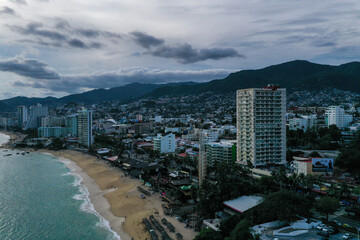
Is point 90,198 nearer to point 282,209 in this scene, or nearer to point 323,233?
point 282,209


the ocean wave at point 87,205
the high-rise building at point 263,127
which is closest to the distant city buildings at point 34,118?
the ocean wave at point 87,205

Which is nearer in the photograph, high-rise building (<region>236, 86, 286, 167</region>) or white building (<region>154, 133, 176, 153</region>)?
high-rise building (<region>236, 86, 286, 167</region>)

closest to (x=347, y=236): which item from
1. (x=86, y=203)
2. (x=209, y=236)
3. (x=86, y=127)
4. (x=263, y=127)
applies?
(x=209, y=236)

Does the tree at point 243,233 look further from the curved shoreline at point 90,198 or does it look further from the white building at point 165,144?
the white building at point 165,144

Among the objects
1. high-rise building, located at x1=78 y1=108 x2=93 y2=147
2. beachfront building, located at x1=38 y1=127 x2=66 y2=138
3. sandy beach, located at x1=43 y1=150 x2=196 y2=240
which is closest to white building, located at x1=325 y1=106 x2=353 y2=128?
sandy beach, located at x1=43 y1=150 x2=196 y2=240

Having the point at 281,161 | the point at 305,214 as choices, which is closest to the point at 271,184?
the point at 305,214

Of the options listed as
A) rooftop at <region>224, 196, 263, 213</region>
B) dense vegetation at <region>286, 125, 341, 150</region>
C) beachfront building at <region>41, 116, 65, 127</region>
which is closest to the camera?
rooftop at <region>224, 196, 263, 213</region>

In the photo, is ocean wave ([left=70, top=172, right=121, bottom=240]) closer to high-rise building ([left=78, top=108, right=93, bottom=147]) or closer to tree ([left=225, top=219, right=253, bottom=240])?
tree ([left=225, top=219, right=253, bottom=240])

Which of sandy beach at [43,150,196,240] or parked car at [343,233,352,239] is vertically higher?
parked car at [343,233,352,239]
